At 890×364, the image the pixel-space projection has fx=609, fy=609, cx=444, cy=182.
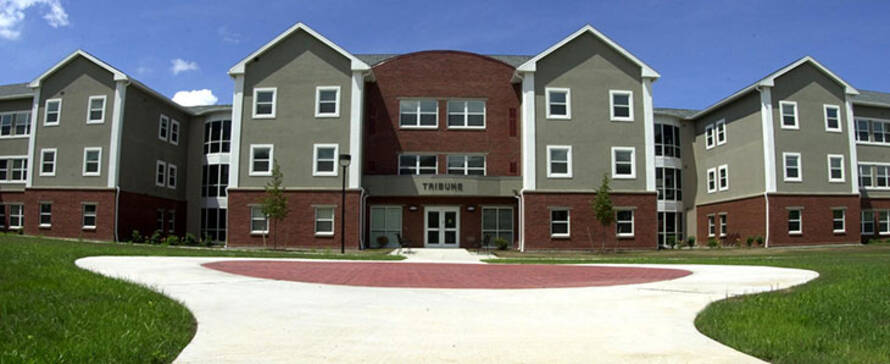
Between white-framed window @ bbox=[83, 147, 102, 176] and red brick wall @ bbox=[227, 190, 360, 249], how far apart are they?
886 centimetres

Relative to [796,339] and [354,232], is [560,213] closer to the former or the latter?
[354,232]

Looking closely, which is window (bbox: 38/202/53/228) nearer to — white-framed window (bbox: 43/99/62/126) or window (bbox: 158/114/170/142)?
white-framed window (bbox: 43/99/62/126)

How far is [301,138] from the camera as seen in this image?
102 ft


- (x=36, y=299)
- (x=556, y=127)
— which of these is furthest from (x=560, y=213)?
(x=36, y=299)

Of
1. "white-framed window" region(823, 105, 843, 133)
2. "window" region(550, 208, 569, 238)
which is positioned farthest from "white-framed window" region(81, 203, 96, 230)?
"white-framed window" region(823, 105, 843, 133)

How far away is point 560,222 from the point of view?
31031 millimetres

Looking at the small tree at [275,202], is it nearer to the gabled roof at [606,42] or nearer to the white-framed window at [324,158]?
the white-framed window at [324,158]

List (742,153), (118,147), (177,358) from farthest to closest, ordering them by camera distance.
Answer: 1. (742,153)
2. (118,147)
3. (177,358)

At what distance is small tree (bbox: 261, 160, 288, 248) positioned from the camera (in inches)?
1133

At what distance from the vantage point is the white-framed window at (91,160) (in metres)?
33.5

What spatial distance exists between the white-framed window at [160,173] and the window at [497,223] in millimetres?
19782

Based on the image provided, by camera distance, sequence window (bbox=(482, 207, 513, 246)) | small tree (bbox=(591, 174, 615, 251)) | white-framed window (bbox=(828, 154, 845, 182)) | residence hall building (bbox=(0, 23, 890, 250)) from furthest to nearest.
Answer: white-framed window (bbox=(828, 154, 845, 182))
window (bbox=(482, 207, 513, 246))
residence hall building (bbox=(0, 23, 890, 250))
small tree (bbox=(591, 174, 615, 251))

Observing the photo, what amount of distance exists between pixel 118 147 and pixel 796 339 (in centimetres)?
3445

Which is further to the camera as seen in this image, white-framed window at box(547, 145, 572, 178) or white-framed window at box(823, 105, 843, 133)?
white-framed window at box(823, 105, 843, 133)
